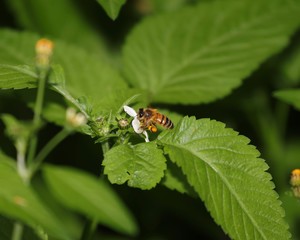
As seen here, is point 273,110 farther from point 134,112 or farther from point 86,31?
point 134,112

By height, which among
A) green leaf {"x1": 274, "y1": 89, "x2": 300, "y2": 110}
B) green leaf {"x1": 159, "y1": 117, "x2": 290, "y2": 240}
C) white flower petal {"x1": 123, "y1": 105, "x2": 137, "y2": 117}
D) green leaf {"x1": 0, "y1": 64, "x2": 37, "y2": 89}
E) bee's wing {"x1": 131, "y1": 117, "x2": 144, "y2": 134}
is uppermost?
green leaf {"x1": 0, "y1": 64, "x2": 37, "y2": 89}

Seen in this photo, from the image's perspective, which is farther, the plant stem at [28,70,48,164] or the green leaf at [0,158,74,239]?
the plant stem at [28,70,48,164]

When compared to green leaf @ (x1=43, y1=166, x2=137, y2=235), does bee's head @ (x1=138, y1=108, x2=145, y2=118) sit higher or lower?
higher

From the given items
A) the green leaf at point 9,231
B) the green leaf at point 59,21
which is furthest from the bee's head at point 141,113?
the green leaf at point 59,21

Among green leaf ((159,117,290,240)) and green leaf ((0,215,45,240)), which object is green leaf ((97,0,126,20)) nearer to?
green leaf ((159,117,290,240))

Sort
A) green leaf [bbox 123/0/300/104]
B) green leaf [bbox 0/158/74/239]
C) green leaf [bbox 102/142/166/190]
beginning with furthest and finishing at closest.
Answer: green leaf [bbox 123/0/300/104] < green leaf [bbox 102/142/166/190] < green leaf [bbox 0/158/74/239]

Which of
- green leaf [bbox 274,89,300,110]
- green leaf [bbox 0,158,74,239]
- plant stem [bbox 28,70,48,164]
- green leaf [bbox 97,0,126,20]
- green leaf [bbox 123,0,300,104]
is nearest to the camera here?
green leaf [bbox 0,158,74,239]

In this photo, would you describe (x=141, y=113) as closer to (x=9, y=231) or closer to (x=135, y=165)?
(x=135, y=165)

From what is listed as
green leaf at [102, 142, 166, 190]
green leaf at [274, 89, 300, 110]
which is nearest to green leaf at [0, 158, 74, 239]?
green leaf at [102, 142, 166, 190]
